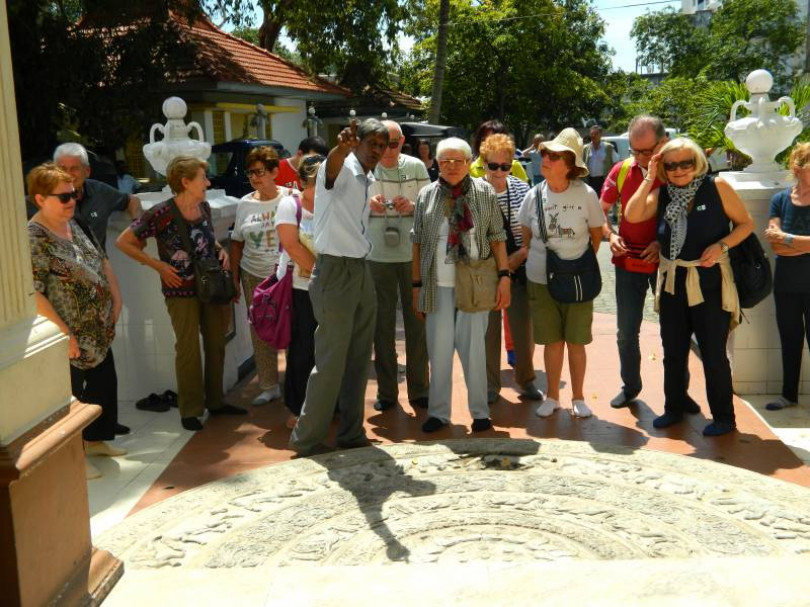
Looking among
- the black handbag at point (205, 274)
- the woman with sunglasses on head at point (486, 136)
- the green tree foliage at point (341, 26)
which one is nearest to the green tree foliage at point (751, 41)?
the green tree foliage at point (341, 26)

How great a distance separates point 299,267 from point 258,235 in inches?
33.2

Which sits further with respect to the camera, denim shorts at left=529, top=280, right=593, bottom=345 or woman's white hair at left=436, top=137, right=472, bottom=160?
denim shorts at left=529, top=280, right=593, bottom=345

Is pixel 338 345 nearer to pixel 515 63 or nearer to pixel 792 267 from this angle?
pixel 792 267

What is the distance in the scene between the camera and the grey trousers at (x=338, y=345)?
5.16 metres

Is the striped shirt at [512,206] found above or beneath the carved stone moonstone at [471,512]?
above

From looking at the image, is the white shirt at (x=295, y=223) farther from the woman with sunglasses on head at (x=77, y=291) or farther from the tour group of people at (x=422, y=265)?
the woman with sunglasses on head at (x=77, y=291)

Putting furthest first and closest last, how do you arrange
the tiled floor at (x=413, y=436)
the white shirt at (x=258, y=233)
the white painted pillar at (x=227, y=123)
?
the white painted pillar at (x=227, y=123), the white shirt at (x=258, y=233), the tiled floor at (x=413, y=436)

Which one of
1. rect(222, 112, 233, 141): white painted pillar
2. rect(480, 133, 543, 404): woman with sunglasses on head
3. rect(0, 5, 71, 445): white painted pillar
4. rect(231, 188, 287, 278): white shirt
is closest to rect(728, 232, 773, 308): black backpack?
rect(480, 133, 543, 404): woman with sunglasses on head

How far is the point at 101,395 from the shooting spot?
218 inches

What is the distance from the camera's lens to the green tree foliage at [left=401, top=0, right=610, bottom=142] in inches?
1441

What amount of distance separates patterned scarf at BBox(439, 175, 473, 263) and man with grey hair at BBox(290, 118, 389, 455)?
628 mm

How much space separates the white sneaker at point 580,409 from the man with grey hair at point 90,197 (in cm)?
312

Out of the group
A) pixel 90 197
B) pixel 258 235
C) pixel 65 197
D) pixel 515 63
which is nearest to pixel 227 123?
pixel 258 235

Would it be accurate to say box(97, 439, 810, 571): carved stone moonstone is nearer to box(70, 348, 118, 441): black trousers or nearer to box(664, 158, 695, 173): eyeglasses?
box(70, 348, 118, 441): black trousers
